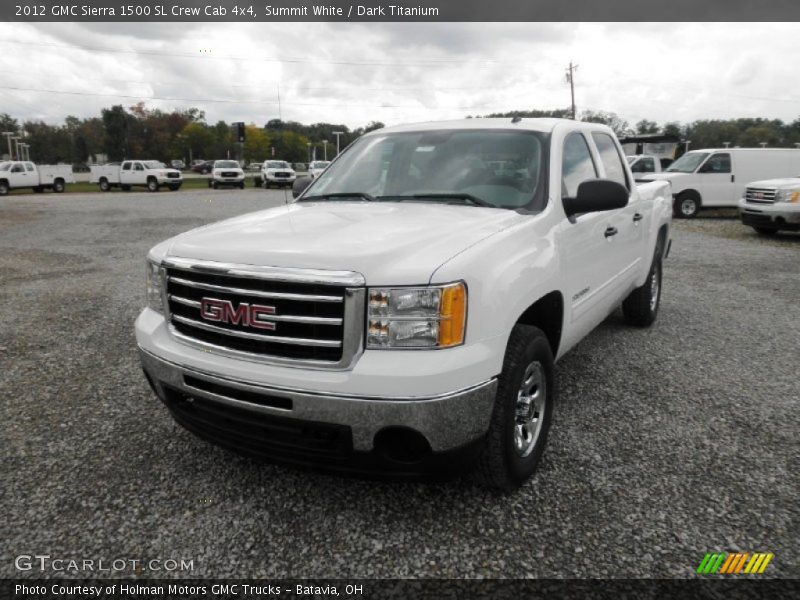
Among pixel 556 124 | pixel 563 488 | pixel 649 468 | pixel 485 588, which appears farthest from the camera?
pixel 556 124

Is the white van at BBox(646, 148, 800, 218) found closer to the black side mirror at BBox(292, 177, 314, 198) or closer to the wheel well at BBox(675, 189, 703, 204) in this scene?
the wheel well at BBox(675, 189, 703, 204)

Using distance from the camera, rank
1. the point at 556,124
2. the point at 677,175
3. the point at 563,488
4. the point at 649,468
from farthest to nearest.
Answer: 1. the point at 677,175
2. the point at 556,124
3. the point at 649,468
4. the point at 563,488

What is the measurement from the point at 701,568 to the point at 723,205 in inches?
682

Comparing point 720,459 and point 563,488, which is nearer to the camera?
point 563,488

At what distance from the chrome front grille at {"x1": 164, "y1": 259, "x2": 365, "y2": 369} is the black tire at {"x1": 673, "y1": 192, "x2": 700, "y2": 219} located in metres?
17.3

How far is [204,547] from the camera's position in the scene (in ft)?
8.23

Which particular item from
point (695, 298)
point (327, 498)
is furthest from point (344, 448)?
point (695, 298)

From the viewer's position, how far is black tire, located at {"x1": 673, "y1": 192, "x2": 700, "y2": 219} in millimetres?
17266

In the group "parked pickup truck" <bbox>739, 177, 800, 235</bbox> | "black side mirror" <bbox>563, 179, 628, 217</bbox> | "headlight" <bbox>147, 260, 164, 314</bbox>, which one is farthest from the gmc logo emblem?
"parked pickup truck" <bbox>739, 177, 800, 235</bbox>

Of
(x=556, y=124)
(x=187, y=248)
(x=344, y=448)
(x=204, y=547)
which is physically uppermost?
(x=556, y=124)

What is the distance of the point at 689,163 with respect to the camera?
17406mm

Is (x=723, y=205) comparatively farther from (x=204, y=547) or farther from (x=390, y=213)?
(x=204, y=547)

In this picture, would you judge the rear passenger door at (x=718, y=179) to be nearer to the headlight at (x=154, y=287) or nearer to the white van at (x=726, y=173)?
the white van at (x=726, y=173)

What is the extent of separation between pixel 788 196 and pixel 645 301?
9423 millimetres
